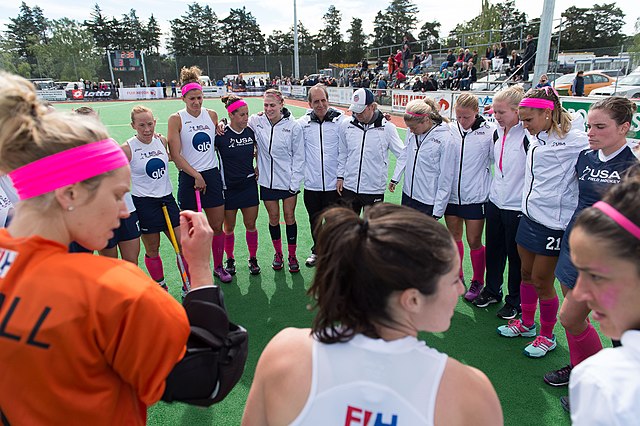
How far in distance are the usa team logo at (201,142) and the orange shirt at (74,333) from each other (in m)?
3.62

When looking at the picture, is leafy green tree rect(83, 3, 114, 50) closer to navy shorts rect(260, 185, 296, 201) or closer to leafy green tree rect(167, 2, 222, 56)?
leafy green tree rect(167, 2, 222, 56)

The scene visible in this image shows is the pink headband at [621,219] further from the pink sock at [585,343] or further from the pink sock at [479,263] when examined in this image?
the pink sock at [479,263]

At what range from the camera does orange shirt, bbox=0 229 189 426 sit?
1.01 metres

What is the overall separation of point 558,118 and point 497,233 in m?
1.28

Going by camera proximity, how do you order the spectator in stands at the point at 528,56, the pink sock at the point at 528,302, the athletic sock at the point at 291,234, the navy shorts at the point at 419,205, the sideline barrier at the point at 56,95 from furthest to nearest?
the sideline barrier at the point at 56,95
the spectator in stands at the point at 528,56
the athletic sock at the point at 291,234
the navy shorts at the point at 419,205
the pink sock at the point at 528,302

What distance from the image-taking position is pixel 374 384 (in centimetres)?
105

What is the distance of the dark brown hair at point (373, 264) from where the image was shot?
108 centimetres

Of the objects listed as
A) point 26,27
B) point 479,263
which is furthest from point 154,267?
point 26,27

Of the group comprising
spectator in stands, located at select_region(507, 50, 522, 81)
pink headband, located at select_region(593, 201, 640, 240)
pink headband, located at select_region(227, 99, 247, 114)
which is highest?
spectator in stands, located at select_region(507, 50, 522, 81)

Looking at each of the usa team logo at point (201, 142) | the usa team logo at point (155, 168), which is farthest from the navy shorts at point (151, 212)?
the usa team logo at point (201, 142)

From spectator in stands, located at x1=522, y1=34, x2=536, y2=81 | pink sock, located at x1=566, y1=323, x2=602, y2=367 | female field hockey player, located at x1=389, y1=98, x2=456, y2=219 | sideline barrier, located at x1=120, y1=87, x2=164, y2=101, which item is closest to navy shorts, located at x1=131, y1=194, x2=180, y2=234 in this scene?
female field hockey player, located at x1=389, y1=98, x2=456, y2=219

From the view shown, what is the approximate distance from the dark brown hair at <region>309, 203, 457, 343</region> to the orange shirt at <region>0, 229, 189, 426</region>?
1.40ft

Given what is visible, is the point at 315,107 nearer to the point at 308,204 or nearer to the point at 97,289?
the point at 308,204

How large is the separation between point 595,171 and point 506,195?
96 cm
